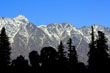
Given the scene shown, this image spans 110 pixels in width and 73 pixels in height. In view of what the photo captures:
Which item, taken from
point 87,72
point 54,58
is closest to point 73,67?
point 87,72

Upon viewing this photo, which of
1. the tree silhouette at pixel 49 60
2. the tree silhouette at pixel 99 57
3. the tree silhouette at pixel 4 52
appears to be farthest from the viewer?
the tree silhouette at pixel 99 57

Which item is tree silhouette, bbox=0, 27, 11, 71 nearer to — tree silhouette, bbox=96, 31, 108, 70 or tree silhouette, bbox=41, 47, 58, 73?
tree silhouette, bbox=41, 47, 58, 73

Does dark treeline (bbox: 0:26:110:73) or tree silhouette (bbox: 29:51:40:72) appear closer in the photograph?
dark treeline (bbox: 0:26:110:73)

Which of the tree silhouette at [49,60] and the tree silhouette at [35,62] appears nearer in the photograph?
the tree silhouette at [49,60]

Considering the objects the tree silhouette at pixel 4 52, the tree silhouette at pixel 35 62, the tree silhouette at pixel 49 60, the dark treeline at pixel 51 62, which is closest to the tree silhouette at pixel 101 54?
the dark treeline at pixel 51 62

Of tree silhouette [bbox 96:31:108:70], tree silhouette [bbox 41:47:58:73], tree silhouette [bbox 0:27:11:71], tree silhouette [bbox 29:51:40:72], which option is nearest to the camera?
tree silhouette [bbox 41:47:58:73]

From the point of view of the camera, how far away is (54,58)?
5991cm

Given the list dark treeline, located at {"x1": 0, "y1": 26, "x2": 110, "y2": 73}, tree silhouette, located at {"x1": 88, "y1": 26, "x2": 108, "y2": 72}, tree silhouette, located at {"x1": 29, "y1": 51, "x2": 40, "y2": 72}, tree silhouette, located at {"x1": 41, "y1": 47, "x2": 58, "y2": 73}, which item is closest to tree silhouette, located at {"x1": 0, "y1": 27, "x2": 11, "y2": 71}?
dark treeline, located at {"x1": 0, "y1": 26, "x2": 110, "y2": 73}

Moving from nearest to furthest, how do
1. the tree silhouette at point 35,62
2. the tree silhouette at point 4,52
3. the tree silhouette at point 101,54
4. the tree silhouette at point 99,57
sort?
the tree silhouette at point 4,52 < the tree silhouette at point 101,54 < the tree silhouette at point 99,57 < the tree silhouette at point 35,62

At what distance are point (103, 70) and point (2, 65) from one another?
63.8 feet

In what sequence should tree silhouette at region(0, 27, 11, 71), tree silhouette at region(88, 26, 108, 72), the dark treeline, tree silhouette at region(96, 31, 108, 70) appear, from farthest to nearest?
tree silhouette at region(88, 26, 108, 72)
tree silhouette at region(96, 31, 108, 70)
tree silhouette at region(0, 27, 11, 71)
the dark treeline

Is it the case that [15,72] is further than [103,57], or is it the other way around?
[103,57]

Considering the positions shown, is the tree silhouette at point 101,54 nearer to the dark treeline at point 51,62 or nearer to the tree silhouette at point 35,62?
the dark treeline at point 51,62

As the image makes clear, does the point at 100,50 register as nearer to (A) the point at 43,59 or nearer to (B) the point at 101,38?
(B) the point at 101,38
